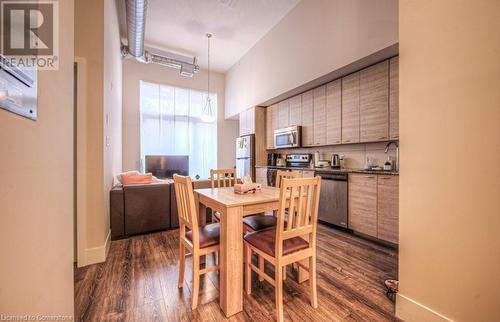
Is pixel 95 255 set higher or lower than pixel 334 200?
lower

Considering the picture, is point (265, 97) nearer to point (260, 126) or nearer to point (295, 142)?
point (260, 126)

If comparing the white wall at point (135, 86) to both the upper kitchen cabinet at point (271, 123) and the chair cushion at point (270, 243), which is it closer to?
the upper kitchen cabinet at point (271, 123)

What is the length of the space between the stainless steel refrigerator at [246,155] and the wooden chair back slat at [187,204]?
342 centimetres

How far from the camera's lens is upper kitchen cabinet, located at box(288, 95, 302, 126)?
4.25 metres

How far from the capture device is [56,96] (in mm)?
981

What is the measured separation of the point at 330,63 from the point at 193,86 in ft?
14.0

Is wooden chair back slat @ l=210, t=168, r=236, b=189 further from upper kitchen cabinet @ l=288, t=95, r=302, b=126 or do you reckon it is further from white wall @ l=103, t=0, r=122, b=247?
upper kitchen cabinet @ l=288, t=95, r=302, b=126

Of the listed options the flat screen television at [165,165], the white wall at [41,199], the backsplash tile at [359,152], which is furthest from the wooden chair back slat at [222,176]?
the flat screen television at [165,165]

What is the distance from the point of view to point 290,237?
1.49 m

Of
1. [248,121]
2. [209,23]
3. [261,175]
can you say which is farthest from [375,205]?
[209,23]

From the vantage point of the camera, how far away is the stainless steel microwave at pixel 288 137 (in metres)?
4.20

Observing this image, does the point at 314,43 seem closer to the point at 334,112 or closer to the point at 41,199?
the point at 334,112

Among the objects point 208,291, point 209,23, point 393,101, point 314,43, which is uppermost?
point 209,23

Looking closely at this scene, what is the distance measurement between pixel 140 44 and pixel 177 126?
236 cm
